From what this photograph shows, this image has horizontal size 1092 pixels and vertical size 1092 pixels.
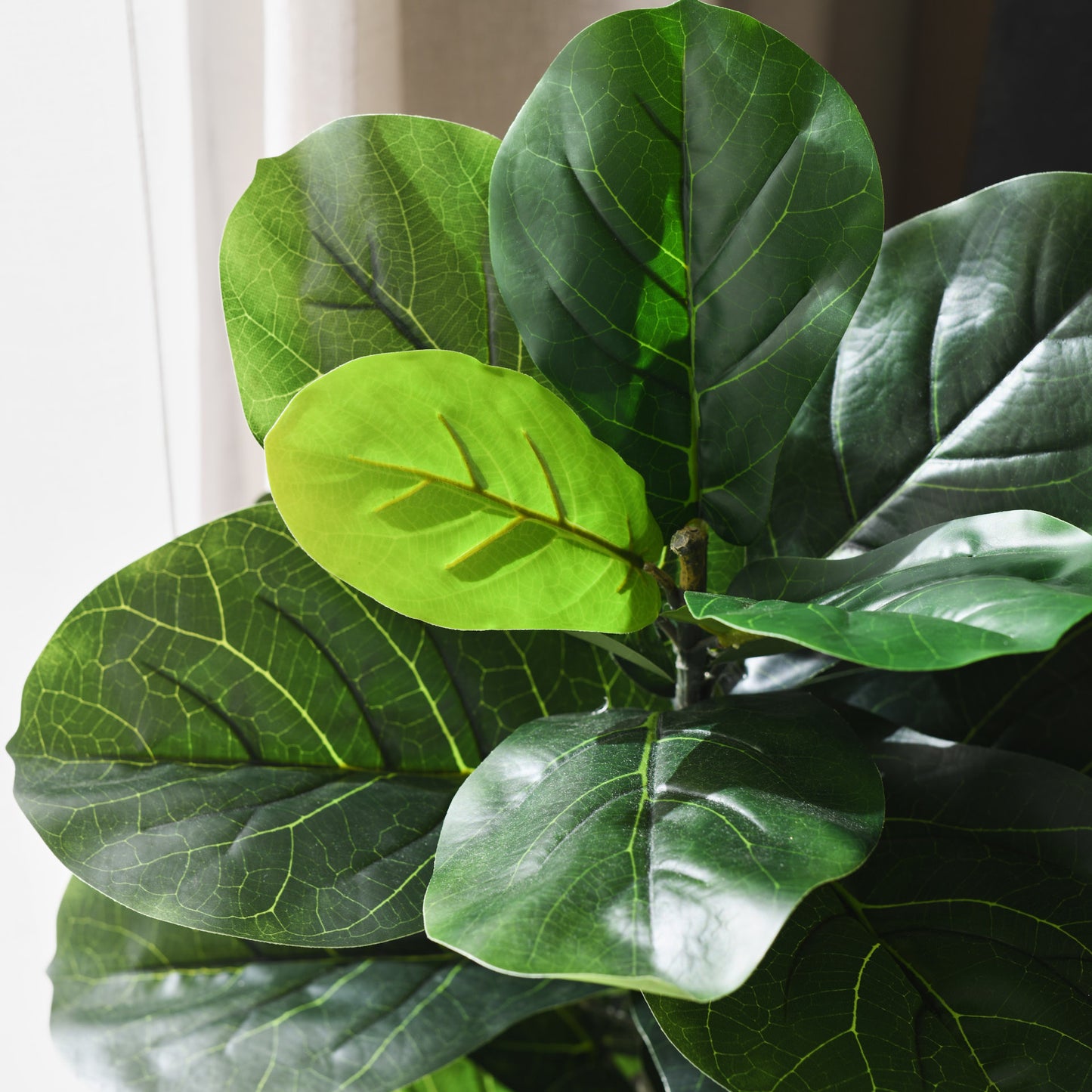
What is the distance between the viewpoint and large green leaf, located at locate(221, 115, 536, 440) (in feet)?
1.51

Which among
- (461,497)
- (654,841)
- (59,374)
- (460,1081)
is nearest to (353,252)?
(461,497)

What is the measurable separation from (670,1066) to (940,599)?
0.37m

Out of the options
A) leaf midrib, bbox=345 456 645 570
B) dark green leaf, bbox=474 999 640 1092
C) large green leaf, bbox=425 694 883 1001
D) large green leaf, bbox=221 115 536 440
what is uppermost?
large green leaf, bbox=221 115 536 440

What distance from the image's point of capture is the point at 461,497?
39cm

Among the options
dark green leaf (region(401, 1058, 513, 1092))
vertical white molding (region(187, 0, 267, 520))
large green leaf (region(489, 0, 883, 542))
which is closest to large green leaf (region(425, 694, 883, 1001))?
large green leaf (region(489, 0, 883, 542))

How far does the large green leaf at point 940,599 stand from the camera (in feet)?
0.94

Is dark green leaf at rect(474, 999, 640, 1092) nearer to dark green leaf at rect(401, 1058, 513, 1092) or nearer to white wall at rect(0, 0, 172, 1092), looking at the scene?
dark green leaf at rect(401, 1058, 513, 1092)

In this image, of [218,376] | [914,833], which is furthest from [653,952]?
[218,376]

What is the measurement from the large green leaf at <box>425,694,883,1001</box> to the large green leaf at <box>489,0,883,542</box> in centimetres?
13

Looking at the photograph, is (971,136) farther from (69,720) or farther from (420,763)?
(69,720)

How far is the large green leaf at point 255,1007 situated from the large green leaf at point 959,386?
32cm

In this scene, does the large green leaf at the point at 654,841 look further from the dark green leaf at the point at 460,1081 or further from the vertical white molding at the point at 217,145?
the vertical white molding at the point at 217,145

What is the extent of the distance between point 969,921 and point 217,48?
82 centimetres

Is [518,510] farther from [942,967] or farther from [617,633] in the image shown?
[942,967]
